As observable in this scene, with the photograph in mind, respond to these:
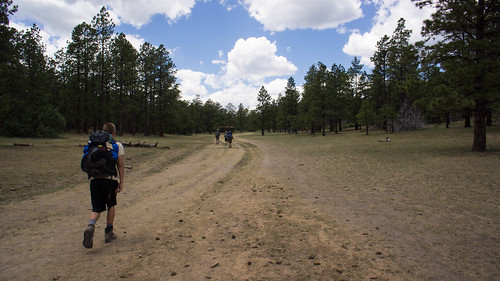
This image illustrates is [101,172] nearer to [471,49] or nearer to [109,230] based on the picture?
[109,230]

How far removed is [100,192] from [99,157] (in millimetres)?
668

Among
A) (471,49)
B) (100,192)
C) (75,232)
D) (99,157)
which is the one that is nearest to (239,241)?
(100,192)

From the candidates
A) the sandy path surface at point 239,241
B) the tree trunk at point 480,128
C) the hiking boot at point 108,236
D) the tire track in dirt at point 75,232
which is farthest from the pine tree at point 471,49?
the hiking boot at point 108,236

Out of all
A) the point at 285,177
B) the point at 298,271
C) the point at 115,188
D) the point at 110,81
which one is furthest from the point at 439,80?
the point at 110,81

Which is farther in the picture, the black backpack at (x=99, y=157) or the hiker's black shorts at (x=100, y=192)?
the hiker's black shorts at (x=100, y=192)

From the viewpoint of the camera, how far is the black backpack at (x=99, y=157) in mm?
4191

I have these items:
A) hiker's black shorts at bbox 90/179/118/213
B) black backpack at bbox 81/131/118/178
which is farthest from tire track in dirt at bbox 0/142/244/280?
black backpack at bbox 81/131/118/178

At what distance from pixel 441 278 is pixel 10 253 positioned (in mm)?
6316

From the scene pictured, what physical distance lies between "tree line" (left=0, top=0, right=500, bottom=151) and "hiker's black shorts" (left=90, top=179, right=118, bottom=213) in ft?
→ 55.0

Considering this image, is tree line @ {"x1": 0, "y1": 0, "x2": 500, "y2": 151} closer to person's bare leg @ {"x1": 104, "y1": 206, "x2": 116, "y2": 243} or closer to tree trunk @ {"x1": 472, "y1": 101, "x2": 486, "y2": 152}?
tree trunk @ {"x1": 472, "y1": 101, "x2": 486, "y2": 152}

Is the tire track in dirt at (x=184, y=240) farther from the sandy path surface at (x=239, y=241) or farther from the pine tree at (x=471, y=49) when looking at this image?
the pine tree at (x=471, y=49)

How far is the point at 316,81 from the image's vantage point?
47.6m

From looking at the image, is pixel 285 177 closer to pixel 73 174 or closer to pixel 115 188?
pixel 115 188

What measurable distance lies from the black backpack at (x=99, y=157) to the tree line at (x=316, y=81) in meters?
16.6
